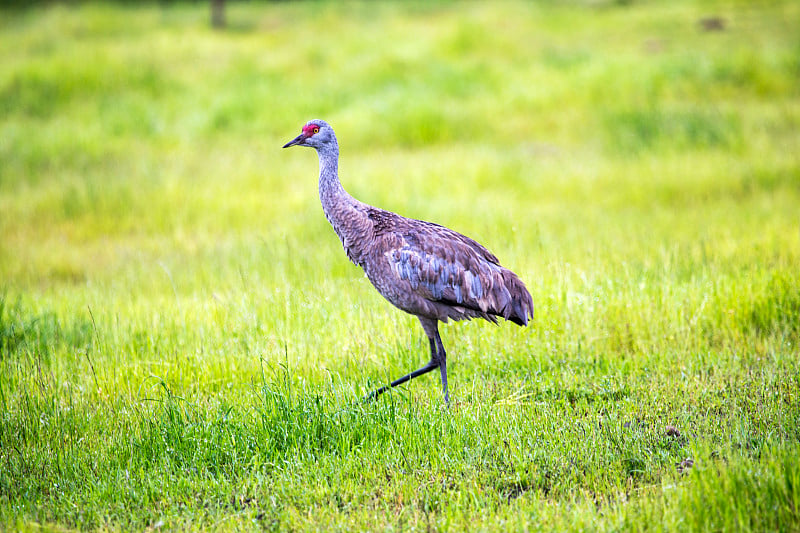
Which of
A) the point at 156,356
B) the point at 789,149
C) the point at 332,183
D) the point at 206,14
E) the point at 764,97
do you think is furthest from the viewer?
the point at 206,14

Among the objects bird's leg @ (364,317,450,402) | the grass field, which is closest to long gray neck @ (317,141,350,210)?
bird's leg @ (364,317,450,402)

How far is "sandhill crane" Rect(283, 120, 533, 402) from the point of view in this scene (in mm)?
5117

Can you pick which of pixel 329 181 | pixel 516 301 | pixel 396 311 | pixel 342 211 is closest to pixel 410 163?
pixel 396 311

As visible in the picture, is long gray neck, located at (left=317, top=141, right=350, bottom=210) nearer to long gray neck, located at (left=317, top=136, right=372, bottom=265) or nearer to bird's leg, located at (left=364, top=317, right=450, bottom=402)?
long gray neck, located at (left=317, top=136, right=372, bottom=265)

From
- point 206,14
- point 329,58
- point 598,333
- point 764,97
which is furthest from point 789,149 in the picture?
point 206,14

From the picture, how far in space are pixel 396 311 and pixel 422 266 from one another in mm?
1704

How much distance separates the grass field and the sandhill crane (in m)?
0.63

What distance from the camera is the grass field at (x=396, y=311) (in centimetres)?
430

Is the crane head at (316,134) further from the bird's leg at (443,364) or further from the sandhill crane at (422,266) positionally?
the bird's leg at (443,364)

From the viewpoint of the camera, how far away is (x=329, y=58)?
1872 cm

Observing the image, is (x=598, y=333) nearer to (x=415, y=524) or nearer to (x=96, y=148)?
(x=415, y=524)

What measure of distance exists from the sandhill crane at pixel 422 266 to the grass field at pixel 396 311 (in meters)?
0.63

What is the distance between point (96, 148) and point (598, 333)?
35.3 ft

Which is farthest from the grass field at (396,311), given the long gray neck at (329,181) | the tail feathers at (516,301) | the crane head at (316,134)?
the crane head at (316,134)
